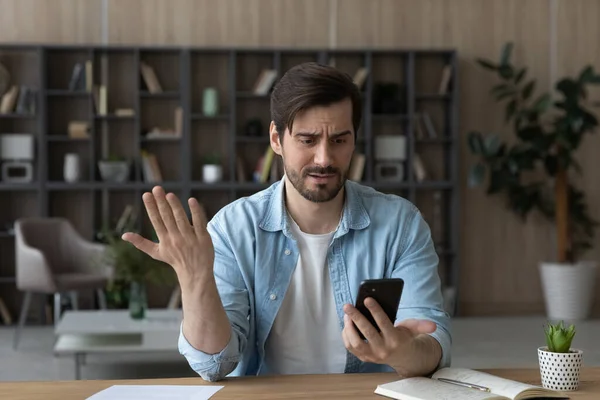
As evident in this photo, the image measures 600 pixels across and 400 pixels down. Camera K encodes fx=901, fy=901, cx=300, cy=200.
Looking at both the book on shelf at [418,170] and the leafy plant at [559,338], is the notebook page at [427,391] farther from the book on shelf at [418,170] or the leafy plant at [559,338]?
the book on shelf at [418,170]

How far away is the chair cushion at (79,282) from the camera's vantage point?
21.1 ft

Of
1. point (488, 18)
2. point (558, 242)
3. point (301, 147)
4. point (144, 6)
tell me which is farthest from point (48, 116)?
point (301, 147)

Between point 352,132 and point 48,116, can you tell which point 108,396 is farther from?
point 48,116

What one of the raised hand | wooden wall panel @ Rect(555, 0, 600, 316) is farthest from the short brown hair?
wooden wall panel @ Rect(555, 0, 600, 316)

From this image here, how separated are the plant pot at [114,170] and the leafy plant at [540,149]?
2.89 m

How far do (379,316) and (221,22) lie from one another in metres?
6.19

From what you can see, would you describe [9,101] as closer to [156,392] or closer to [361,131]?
[361,131]

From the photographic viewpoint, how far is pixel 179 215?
1842 millimetres

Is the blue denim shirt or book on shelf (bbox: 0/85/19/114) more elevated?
book on shelf (bbox: 0/85/19/114)

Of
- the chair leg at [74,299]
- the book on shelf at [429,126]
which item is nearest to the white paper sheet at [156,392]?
the chair leg at [74,299]

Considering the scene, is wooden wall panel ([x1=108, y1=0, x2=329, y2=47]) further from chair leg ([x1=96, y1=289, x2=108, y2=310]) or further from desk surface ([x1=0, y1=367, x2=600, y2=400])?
desk surface ([x1=0, y1=367, x2=600, y2=400])

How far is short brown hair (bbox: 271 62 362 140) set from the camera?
218 cm

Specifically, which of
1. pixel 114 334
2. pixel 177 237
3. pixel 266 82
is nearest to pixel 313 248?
pixel 177 237

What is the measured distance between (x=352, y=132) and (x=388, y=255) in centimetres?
34
